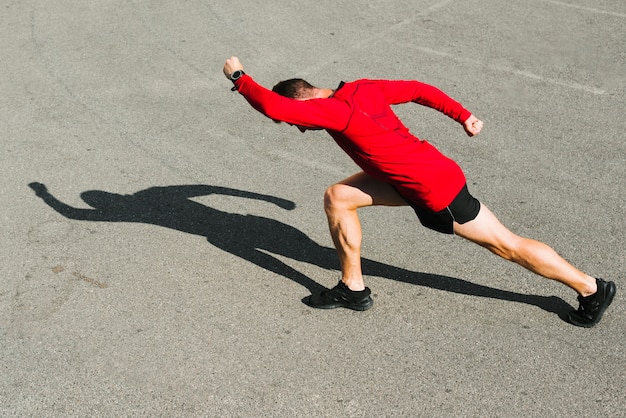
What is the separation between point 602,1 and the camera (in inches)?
444

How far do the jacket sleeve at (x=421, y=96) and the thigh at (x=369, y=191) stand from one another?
521mm

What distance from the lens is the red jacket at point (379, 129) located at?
15.9 feet

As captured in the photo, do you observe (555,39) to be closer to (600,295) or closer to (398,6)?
(398,6)

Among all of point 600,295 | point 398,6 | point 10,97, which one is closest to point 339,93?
point 600,295

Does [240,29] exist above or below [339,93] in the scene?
below

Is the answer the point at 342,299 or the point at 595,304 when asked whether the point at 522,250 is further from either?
the point at 342,299

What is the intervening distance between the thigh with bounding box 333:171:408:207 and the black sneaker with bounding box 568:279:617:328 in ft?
4.19

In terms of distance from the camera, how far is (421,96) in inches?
211

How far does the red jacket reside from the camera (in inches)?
191

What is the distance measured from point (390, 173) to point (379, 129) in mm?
277

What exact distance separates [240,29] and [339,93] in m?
5.76

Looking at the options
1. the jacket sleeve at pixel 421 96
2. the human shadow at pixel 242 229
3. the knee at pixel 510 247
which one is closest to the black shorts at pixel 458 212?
the knee at pixel 510 247

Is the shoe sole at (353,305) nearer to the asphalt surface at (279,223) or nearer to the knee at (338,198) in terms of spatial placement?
the asphalt surface at (279,223)

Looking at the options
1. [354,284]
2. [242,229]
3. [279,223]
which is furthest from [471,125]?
[242,229]
